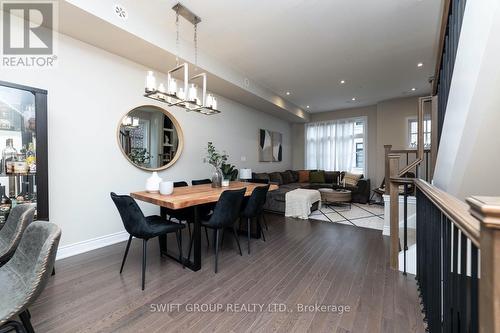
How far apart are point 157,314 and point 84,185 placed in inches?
82.3

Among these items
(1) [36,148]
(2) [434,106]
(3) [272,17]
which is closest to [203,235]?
(1) [36,148]

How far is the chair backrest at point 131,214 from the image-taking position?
6.77ft

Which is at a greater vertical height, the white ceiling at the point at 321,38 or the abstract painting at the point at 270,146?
the white ceiling at the point at 321,38

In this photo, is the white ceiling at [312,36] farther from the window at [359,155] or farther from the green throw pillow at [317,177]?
the green throw pillow at [317,177]

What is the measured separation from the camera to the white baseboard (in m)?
2.70

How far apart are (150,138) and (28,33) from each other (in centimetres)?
179

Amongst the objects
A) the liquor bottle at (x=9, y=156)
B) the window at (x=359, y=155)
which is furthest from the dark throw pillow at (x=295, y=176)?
the liquor bottle at (x=9, y=156)

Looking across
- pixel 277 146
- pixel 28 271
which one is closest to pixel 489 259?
pixel 28 271

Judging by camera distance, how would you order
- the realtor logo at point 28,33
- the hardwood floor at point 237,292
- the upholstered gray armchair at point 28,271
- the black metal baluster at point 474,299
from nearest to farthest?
the black metal baluster at point 474,299
the upholstered gray armchair at point 28,271
the hardwood floor at point 237,292
the realtor logo at point 28,33

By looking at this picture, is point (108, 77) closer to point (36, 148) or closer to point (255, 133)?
point (36, 148)

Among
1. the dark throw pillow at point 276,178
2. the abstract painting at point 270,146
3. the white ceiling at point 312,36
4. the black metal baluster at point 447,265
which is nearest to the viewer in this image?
the black metal baluster at point 447,265

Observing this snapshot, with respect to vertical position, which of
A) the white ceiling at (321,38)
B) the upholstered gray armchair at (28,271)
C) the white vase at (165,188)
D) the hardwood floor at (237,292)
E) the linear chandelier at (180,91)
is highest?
the white ceiling at (321,38)

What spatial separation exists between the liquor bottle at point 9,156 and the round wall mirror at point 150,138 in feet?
3.78

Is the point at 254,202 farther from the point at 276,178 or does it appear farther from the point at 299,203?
the point at 276,178
